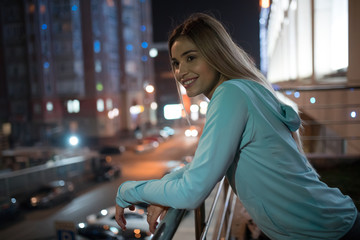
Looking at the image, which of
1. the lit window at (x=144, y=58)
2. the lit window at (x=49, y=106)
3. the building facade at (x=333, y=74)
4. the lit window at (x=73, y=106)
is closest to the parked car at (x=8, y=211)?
the building facade at (x=333, y=74)

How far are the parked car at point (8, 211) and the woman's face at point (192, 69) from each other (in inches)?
564

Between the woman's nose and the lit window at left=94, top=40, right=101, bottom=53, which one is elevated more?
the lit window at left=94, top=40, right=101, bottom=53

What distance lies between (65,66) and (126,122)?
30.7 feet

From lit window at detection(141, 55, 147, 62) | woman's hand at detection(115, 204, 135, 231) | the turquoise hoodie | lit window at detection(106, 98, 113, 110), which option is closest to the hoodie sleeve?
the turquoise hoodie

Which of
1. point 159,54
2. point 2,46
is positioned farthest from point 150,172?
point 159,54

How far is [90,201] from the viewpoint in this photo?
51.0 feet

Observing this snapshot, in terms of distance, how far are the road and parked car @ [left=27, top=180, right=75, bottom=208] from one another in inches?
11.5

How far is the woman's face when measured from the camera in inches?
48.4

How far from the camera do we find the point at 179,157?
86.1 ft

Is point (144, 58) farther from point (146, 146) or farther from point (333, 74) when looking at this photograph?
point (333, 74)

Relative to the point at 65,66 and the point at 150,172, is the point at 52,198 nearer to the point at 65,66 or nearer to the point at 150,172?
the point at 150,172

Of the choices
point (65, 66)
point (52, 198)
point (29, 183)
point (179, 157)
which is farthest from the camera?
point (65, 66)

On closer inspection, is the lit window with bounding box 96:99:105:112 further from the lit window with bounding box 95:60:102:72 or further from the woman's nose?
the woman's nose

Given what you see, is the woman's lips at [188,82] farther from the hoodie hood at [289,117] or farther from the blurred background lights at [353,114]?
the blurred background lights at [353,114]
